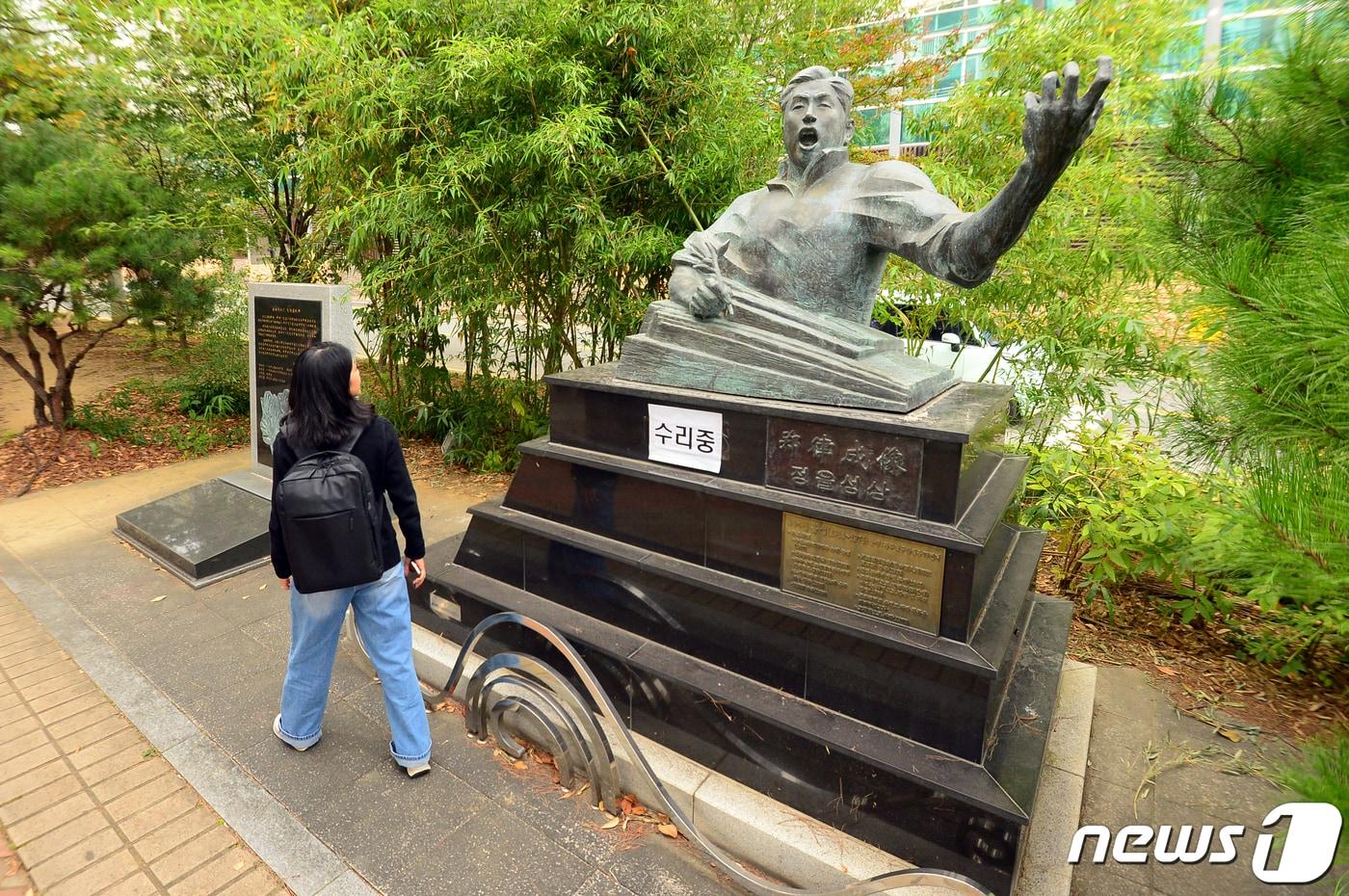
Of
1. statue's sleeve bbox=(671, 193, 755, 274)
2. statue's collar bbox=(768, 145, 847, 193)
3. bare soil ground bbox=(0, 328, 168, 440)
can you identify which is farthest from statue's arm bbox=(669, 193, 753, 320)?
bare soil ground bbox=(0, 328, 168, 440)

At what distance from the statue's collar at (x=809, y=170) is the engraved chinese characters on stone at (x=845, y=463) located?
1.06m

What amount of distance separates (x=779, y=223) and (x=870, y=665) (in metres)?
1.75

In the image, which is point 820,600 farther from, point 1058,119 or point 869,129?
point 869,129

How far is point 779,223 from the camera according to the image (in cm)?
286

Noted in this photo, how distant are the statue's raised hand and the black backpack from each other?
7.62 feet

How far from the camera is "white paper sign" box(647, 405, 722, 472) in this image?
2.67 m

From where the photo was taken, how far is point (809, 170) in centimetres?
283

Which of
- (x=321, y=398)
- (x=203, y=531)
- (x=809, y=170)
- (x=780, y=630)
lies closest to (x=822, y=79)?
(x=809, y=170)

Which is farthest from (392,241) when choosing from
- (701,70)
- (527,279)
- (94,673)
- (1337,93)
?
(1337,93)

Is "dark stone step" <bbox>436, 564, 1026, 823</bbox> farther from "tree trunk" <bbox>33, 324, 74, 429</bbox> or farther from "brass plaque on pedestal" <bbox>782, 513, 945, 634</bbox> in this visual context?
"tree trunk" <bbox>33, 324, 74, 429</bbox>

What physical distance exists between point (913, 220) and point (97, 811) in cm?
366

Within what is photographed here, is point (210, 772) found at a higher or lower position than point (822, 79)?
lower

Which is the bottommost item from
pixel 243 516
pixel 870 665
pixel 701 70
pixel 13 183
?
pixel 243 516

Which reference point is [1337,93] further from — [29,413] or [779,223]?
[29,413]
